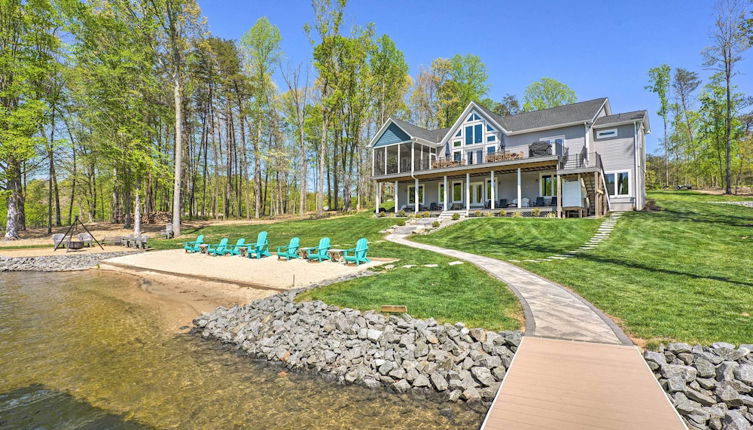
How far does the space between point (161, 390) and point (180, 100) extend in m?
23.9

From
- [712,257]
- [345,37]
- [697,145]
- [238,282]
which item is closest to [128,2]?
[345,37]

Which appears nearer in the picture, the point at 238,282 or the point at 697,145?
the point at 238,282

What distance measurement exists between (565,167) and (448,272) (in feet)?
54.6

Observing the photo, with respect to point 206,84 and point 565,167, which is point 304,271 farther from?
point 206,84

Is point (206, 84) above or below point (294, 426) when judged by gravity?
above

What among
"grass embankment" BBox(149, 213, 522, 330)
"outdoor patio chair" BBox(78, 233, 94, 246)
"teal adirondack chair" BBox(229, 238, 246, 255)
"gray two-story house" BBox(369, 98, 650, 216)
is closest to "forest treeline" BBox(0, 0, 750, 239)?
"outdoor patio chair" BBox(78, 233, 94, 246)

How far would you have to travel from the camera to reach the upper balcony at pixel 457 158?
70.3 feet

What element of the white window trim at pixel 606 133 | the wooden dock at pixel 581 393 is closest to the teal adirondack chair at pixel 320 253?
the wooden dock at pixel 581 393

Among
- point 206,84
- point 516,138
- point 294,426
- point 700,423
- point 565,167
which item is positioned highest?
point 206,84

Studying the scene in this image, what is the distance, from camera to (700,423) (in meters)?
3.32

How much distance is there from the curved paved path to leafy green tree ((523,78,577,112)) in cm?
3987

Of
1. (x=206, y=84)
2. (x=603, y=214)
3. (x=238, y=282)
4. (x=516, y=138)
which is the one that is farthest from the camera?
(x=206, y=84)

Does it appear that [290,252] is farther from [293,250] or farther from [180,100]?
[180,100]

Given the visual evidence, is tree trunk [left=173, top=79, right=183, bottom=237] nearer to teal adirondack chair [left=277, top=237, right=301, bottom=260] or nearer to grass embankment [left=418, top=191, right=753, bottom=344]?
teal adirondack chair [left=277, top=237, right=301, bottom=260]
